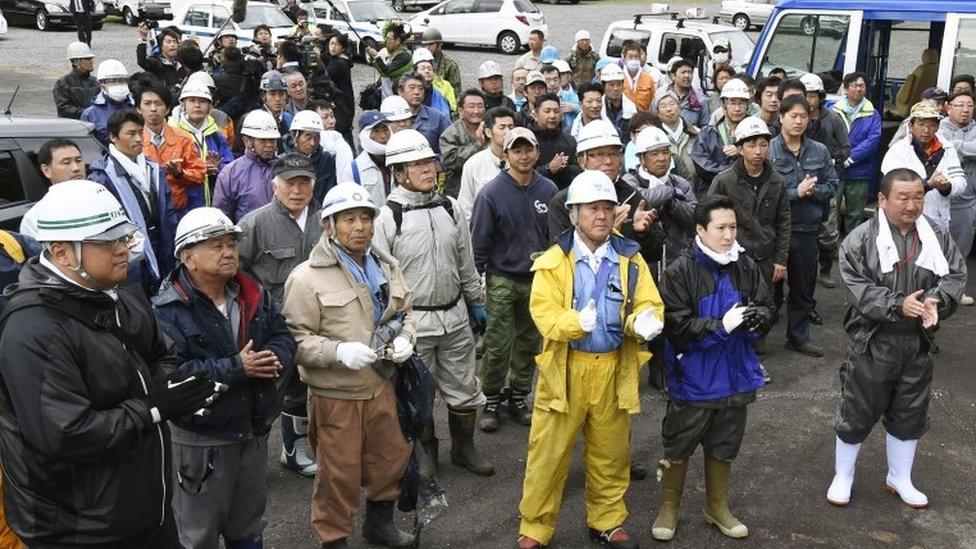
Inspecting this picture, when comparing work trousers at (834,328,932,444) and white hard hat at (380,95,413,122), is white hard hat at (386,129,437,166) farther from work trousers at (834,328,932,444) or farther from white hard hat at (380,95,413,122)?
work trousers at (834,328,932,444)

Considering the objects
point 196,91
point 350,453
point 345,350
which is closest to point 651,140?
point 345,350

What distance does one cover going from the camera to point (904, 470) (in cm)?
554

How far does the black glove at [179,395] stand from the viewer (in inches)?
140

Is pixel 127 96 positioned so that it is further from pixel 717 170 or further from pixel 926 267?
pixel 926 267

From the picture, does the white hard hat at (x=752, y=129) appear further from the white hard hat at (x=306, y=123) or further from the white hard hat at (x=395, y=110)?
the white hard hat at (x=306, y=123)

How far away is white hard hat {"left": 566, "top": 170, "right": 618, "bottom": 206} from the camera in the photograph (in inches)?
186

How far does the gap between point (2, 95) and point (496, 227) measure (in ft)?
53.5

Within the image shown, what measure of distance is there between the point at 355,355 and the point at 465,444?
1705 millimetres

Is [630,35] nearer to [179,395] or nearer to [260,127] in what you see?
[260,127]

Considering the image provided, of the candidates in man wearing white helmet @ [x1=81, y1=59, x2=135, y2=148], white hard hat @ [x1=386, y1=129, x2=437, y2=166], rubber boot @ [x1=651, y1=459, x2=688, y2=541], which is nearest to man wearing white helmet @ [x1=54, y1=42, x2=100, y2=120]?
man wearing white helmet @ [x1=81, y1=59, x2=135, y2=148]

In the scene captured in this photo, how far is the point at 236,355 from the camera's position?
414 cm

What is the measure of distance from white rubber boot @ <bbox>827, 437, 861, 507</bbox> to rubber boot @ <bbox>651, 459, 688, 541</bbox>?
1.00 meters

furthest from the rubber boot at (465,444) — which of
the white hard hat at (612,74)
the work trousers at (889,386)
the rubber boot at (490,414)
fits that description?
the white hard hat at (612,74)

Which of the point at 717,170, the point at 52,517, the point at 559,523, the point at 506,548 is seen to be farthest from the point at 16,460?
the point at 717,170
